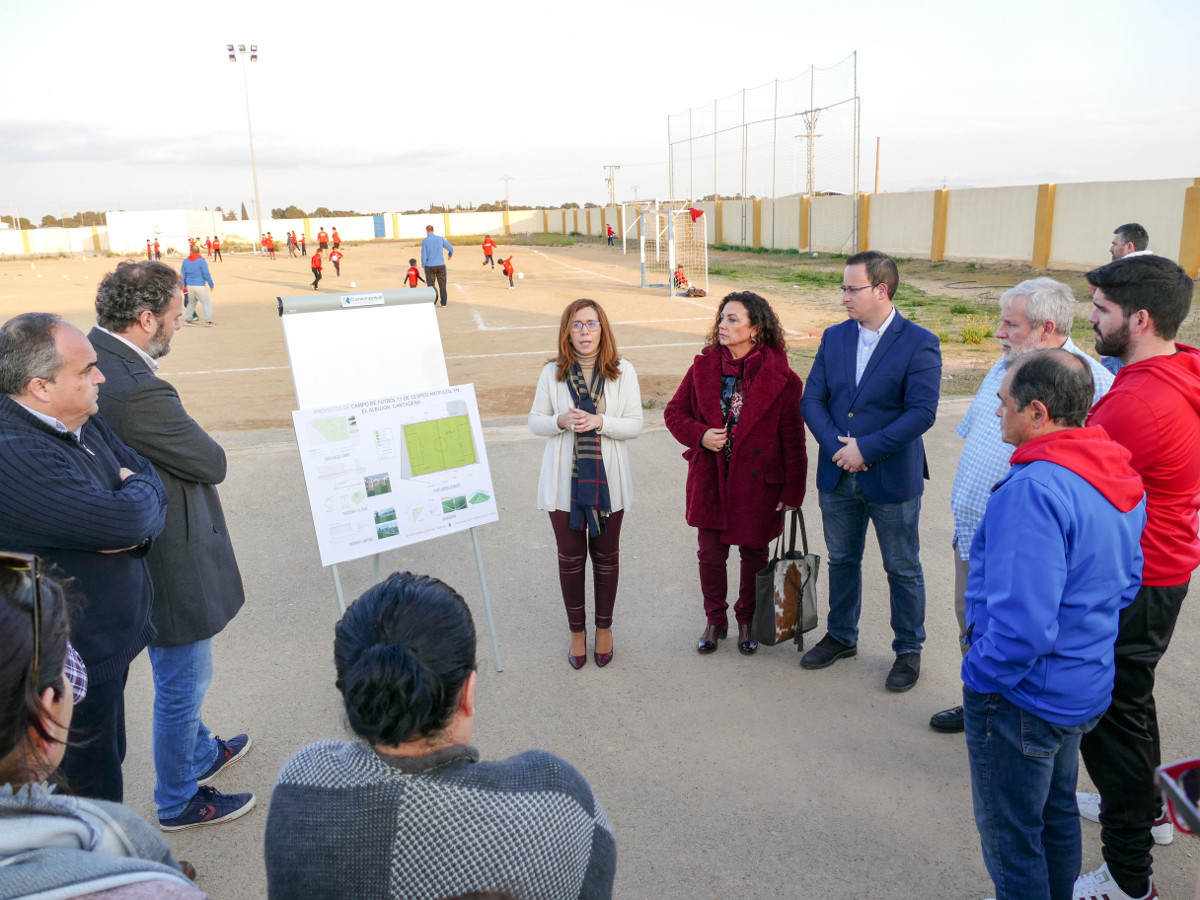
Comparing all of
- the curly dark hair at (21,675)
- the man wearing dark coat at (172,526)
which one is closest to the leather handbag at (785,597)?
the man wearing dark coat at (172,526)

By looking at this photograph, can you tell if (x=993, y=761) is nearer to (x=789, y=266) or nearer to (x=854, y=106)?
(x=789, y=266)

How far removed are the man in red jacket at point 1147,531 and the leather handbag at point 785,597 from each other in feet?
4.85

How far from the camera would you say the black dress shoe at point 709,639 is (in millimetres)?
4254

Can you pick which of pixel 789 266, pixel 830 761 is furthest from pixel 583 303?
pixel 789 266

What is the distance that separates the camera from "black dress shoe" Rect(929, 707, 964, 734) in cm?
353

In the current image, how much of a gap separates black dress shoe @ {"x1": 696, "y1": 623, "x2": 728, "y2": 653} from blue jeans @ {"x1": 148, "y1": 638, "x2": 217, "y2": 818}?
2.30 m

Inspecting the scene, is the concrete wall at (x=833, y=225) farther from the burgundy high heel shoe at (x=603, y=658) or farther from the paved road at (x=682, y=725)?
the burgundy high heel shoe at (x=603, y=658)

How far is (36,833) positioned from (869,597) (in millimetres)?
4389

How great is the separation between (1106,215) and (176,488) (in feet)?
84.8

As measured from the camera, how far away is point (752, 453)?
398 centimetres

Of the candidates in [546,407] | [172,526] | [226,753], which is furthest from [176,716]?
[546,407]

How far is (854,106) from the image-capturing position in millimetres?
31078

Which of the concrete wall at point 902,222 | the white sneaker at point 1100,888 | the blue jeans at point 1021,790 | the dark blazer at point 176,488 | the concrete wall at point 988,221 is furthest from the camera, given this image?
the concrete wall at point 902,222

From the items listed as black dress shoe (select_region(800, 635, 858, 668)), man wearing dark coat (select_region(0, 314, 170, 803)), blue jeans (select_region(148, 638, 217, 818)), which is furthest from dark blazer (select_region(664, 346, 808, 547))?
man wearing dark coat (select_region(0, 314, 170, 803))
